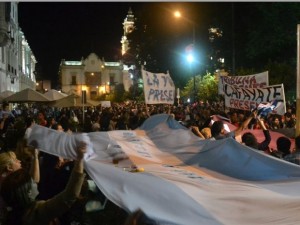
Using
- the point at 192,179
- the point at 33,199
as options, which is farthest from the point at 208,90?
the point at 33,199

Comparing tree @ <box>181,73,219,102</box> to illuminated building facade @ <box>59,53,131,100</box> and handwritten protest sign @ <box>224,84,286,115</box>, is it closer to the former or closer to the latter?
handwritten protest sign @ <box>224,84,286,115</box>

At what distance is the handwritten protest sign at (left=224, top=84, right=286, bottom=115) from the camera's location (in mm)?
10898

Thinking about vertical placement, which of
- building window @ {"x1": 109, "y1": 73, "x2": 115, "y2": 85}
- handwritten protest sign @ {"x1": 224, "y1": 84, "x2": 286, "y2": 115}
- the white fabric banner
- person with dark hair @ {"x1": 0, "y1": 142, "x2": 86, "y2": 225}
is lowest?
person with dark hair @ {"x1": 0, "y1": 142, "x2": 86, "y2": 225}

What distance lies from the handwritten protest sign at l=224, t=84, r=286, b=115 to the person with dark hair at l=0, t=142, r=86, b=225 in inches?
320

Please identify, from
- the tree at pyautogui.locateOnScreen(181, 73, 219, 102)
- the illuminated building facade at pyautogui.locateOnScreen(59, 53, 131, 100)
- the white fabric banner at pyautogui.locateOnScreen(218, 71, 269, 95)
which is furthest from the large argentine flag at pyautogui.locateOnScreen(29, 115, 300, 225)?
the illuminated building facade at pyautogui.locateOnScreen(59, 53, 131, 100)

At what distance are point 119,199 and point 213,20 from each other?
3404cm

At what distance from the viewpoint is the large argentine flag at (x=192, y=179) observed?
3.36 m

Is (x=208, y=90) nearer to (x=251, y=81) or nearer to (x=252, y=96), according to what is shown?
(x=251, y=81)

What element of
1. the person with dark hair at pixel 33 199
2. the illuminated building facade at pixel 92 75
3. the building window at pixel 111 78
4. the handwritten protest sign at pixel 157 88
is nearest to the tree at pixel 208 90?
the handwritten protest sign at pixel 157 88

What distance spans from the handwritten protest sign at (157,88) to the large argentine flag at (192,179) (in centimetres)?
805

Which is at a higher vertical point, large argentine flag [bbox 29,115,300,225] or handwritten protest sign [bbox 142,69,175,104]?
handwritten protest sign [bbox 142,69,175,104]

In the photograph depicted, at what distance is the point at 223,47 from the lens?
3609 cm

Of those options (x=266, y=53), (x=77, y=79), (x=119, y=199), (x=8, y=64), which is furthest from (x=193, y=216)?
(x=77, y=79)

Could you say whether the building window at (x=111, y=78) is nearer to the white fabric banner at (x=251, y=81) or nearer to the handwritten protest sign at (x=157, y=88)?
the handwritten protest sign at (x=157, y=88)
